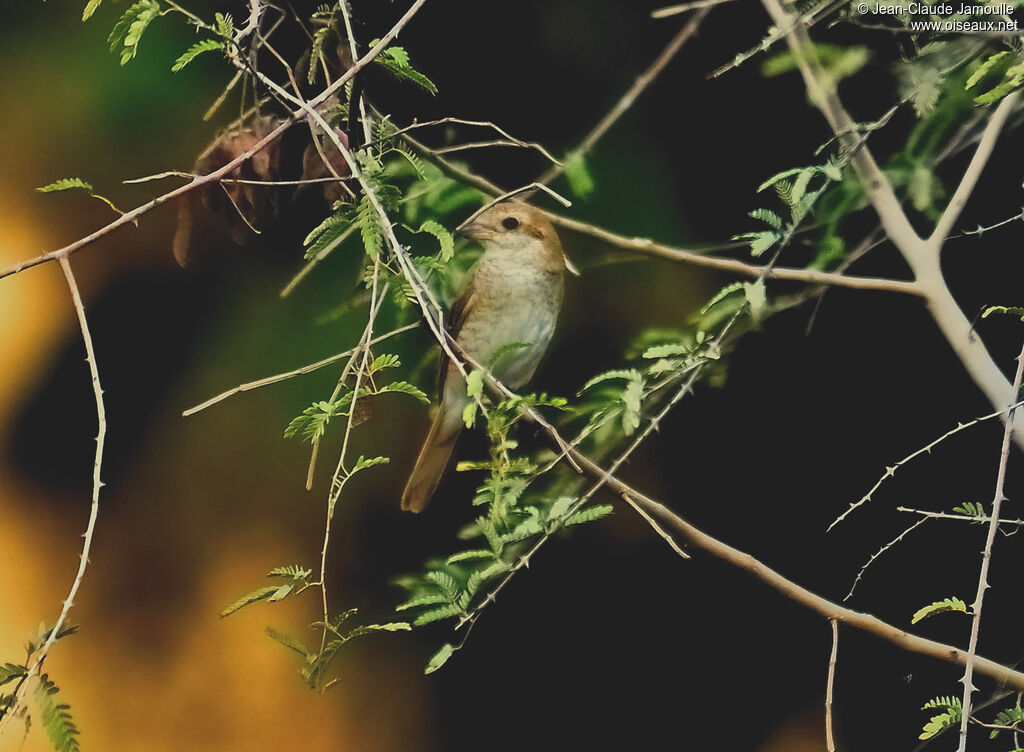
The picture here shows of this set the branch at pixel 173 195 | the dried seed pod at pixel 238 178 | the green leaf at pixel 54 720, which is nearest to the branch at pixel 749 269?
the dried seed pod at pixel 238 178

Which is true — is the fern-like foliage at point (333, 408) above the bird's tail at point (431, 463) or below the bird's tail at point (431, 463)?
above

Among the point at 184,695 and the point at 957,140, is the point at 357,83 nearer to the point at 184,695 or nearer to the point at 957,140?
the point at 957,140

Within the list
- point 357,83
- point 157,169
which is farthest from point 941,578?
point 157,169

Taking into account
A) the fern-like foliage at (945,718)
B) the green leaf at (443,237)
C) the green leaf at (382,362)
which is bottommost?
the fern-like foliage at (945,718)

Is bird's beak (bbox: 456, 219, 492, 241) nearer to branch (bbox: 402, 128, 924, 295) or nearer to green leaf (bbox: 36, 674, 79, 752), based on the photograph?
branch (bbox: 402, 128, 924, 295)

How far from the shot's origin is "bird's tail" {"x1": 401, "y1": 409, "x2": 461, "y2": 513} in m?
2.51

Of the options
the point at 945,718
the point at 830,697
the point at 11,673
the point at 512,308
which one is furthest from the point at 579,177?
the point at 11,673

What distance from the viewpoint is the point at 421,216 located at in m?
2.32

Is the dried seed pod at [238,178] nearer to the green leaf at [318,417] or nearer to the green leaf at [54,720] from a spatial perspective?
the green leaf at [318,417]

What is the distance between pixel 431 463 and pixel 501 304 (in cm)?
46

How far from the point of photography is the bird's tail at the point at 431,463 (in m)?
2.51

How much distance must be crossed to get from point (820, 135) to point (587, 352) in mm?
766

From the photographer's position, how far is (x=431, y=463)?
2572mm

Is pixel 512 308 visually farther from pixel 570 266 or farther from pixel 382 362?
pixel 382 362
